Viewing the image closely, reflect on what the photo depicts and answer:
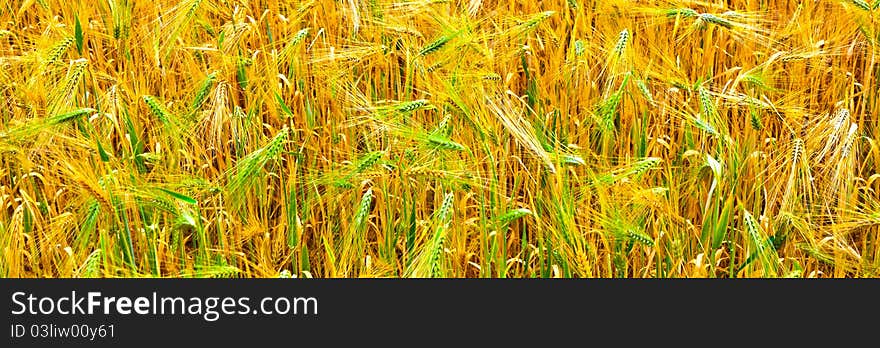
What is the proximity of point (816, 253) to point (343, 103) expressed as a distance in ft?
3.50

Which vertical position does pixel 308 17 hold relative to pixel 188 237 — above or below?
above

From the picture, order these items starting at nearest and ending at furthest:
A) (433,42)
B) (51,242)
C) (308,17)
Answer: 1. (51,242)
2. (433,42)
3. (308,17)

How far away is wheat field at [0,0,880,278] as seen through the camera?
2135 millimetres

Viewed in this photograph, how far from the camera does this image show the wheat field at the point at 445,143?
7.00 ft

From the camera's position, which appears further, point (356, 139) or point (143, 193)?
point (356, 139)

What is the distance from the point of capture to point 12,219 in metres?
2.17

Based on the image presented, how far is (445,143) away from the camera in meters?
2.05

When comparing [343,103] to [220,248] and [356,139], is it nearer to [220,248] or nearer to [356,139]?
[356,139]

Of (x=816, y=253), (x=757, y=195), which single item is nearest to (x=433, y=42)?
(x=757, y=195)

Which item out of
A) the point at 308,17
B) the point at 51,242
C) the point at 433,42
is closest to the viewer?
the point at 51,242

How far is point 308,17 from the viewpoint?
259cm

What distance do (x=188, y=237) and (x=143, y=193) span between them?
0.50ft

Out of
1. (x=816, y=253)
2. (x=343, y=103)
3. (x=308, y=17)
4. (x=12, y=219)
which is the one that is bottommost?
(x=816, y=253)

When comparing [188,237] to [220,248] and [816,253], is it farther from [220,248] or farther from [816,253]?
[816,253]
